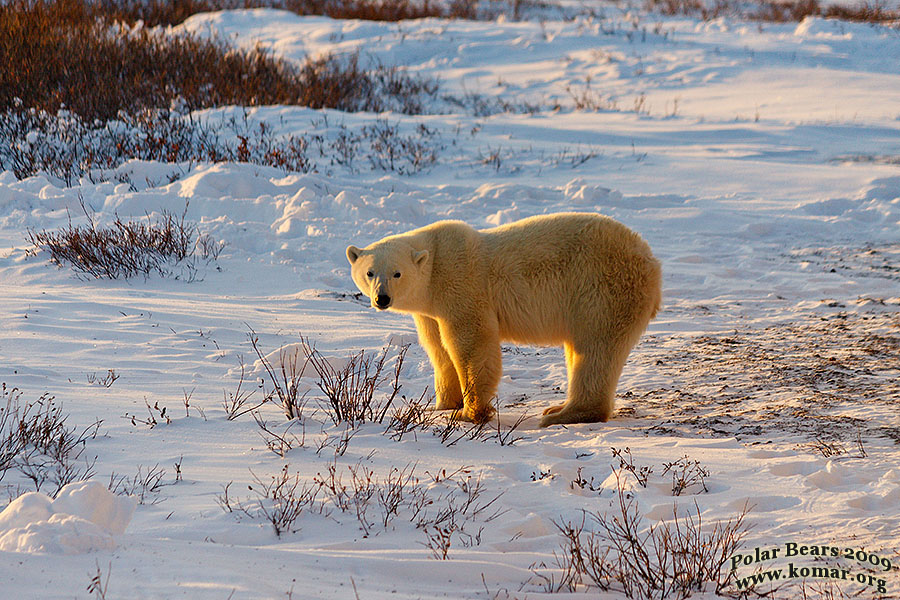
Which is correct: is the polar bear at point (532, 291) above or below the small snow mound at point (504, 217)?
above

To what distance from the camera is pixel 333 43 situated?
18359 millimetres

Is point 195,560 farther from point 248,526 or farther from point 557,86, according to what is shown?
point 557,86

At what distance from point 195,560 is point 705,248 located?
6479 mm

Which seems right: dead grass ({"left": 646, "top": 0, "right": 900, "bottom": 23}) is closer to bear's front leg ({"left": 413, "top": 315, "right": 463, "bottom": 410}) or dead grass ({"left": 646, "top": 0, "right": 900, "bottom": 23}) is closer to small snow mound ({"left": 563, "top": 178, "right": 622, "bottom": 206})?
small snow mound ({"left": 563, "top": 178, "right": 622, "bottom": 206})

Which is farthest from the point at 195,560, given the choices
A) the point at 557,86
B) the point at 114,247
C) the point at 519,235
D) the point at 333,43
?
the point at 333,43

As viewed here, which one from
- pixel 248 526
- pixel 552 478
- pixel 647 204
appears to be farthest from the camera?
pixel 647 204

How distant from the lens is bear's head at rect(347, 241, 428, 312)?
4.16m

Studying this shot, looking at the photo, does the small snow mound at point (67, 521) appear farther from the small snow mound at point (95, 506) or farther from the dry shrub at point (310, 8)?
the dry shrub at point (310, 8)

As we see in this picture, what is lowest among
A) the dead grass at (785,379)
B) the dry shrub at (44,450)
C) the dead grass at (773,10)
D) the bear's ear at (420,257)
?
the dead grass at (785,379)

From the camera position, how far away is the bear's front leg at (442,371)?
4738 mm

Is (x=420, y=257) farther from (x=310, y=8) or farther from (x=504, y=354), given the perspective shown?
(x=310, y=8)

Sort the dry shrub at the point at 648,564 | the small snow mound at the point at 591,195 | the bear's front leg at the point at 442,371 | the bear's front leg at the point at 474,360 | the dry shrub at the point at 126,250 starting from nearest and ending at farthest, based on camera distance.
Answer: the dry shrub at the point at 648,564 < the bear's front leg at the point at 474,360 < the bear's front leg at the point at 442,371 < the dry shrub at the point at 126,250 < the small snow mound at the point at 591,195

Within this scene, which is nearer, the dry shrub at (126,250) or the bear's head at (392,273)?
the bear's head at (392,273)

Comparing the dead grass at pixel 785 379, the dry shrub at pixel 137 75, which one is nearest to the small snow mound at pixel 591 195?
the dead grass at pixel 785 379
